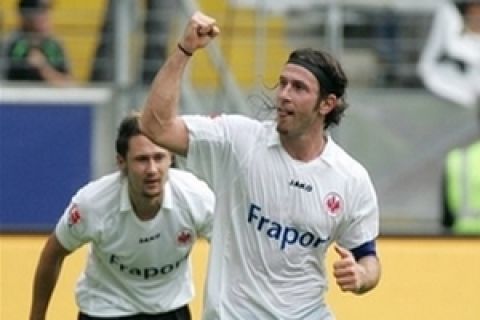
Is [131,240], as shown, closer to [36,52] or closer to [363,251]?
[363,251]

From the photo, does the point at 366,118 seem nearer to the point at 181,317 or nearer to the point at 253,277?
the point at 181,317

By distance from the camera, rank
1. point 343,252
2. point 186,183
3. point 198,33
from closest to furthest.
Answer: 1. point 198,33
2. point 343,252
3. point 186,183

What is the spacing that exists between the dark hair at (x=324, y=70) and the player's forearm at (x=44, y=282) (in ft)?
5.04

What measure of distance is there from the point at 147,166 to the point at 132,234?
353 mm

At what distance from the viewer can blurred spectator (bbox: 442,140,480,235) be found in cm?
1063

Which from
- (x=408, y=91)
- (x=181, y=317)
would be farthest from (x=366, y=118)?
(x=181, y=317)

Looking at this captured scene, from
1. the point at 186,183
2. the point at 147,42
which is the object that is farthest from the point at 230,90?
the point at 186,183

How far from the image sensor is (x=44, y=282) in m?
8.16

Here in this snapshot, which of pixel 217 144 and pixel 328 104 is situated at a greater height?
pixel 328 104

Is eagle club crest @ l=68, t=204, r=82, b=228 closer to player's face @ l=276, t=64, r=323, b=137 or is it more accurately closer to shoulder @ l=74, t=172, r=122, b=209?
shoulder @ l=74, t=172, r=122, b=209

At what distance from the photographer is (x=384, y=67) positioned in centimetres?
1374

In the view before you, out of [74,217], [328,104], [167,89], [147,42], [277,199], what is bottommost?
[147,42]

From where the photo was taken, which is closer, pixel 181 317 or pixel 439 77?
pixel 181 317

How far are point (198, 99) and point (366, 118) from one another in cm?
122
